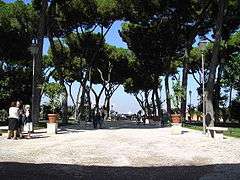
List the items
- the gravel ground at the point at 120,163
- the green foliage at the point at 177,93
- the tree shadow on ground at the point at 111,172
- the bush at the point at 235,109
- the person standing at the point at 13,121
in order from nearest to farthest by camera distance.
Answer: the tree shadow on ground at the point at 111,172 → the gravel ground at the point at 120,163 → the person standing at the point at 13,121 → the green foliage at the point at 177,93 → the bush at the point at 235,109

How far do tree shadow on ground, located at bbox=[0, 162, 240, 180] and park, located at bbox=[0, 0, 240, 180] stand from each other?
0.02 metres

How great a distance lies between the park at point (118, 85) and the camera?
41.4 feet

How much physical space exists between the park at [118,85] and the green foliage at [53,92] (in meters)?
0.08

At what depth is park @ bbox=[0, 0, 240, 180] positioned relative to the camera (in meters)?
12.6

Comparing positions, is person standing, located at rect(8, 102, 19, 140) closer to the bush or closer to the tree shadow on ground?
the tree shadow on ground

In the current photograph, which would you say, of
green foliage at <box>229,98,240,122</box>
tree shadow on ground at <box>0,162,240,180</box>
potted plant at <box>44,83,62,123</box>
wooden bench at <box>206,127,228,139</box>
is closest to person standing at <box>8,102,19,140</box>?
wooden bench at <box>206,127,228,139</box>

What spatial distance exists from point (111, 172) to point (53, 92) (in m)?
30.1

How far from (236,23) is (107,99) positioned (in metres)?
32.5

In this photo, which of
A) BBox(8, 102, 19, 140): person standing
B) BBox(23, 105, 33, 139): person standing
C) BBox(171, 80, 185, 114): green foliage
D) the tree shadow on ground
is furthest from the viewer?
BBox(171, 80, 185, 114): green foliage

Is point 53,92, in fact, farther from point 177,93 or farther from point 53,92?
point 177,93

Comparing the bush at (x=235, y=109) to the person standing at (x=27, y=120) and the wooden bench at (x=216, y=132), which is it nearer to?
the wooden bench at (x=216, y=132)

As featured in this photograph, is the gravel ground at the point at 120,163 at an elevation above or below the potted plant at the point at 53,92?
below

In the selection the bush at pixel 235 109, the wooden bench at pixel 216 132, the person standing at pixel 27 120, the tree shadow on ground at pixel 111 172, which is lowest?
the tree shadow on ground at pixel 111 172

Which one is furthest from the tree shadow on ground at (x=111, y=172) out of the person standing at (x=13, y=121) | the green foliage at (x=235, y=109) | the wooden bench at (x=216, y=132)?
the green foliage at (x=235, y=109)
